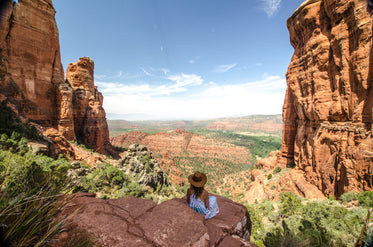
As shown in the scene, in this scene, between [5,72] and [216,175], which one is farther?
[216,175]

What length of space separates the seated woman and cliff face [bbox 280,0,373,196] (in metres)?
12.2

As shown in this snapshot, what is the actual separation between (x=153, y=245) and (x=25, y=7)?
21423 millimetres

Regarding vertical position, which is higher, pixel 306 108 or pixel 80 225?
pixel 306 108

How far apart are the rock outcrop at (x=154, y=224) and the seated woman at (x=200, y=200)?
0.14 metres

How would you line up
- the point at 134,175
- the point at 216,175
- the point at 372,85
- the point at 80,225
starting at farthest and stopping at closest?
the point at 216,175, the point at 134,175, the point at 372,85, the point at 80,225

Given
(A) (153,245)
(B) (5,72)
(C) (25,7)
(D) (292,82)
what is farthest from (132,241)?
(C) (25,7)

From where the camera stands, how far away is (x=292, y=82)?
16438 millimetres

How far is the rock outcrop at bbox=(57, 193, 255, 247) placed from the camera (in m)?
2.18

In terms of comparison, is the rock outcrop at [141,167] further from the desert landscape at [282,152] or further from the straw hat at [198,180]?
the straw hat at [198,180]

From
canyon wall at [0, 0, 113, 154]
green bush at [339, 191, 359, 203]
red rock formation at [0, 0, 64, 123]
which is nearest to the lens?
green bush at [339, 191, 359, 203]

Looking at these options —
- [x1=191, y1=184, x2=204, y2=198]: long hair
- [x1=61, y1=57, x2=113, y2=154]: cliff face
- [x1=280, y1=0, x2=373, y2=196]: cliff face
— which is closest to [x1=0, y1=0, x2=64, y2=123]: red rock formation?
[x1=61, y1=57, x2=113, y2=154]: cliff face

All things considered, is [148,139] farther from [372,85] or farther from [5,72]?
[372,85]

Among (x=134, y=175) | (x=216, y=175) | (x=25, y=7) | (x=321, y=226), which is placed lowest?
(x=216, y=175)

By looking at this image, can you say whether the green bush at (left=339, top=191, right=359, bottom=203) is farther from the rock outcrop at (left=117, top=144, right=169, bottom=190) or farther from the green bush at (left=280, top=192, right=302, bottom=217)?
the rock outcrop at (left=117, top=144, right=169, bottom=190)
